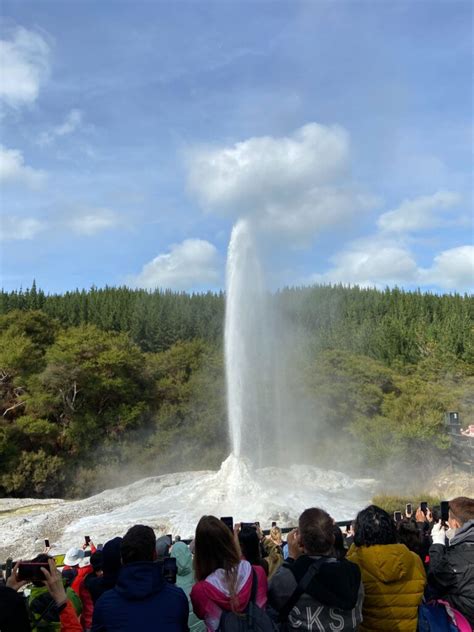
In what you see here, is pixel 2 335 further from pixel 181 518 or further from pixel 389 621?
pixel 389 621

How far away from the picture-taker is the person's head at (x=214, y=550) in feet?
7.89

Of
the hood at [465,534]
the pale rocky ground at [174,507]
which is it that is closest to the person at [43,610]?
the hood at [465,534]

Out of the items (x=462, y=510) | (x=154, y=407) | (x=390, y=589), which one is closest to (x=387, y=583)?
(x=390, y=589)

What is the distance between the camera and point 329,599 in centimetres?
238

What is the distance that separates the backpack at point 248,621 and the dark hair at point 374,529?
0.69m

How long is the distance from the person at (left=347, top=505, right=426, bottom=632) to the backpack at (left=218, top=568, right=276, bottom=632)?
0.63 m

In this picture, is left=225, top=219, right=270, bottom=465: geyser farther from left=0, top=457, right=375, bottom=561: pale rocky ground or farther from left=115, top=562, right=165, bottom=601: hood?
left=115, top=562, right=165, bottom=601: hood

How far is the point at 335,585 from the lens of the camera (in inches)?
94.2

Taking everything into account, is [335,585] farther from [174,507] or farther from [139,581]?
[174,507]

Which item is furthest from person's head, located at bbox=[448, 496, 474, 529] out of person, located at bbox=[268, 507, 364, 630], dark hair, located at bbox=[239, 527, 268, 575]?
dark hair, located at bbox=[239, 527, 268, 575]

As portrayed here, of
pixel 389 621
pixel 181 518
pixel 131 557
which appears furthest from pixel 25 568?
pixel 181 518

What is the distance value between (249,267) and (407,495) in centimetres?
962

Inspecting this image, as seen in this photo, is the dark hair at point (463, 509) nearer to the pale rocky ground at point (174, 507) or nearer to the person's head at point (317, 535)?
the person's head at point (317, 535)

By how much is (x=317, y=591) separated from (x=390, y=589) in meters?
0.51
